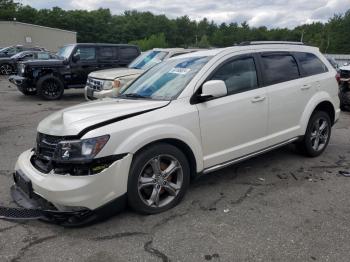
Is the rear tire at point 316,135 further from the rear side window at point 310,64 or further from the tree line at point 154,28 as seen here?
the tree line at point 154,28

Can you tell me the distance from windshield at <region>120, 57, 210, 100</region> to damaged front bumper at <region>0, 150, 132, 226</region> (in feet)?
3.61

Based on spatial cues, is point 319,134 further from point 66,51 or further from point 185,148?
point 66,51

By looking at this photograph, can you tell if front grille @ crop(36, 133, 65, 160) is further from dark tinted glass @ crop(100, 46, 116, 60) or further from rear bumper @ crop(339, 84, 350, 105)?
dark tinted glass @ crop(100, 46, 116, 60)

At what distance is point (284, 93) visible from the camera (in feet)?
16.8

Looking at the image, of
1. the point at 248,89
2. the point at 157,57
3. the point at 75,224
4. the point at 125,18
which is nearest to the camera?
the point at 75,224

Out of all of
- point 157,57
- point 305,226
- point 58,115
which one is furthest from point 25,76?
point 305,226

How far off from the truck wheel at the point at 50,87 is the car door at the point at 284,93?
9.35 m

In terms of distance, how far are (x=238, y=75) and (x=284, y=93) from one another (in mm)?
823

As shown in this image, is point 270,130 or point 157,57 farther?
point 157,57

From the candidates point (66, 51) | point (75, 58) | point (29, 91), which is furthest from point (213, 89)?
point (66, 51)

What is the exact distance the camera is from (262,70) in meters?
4.96

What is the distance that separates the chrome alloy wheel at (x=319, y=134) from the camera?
230 inches

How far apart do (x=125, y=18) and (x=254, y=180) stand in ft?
386

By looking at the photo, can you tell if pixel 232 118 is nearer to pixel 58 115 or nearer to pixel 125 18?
pixel 58 115
